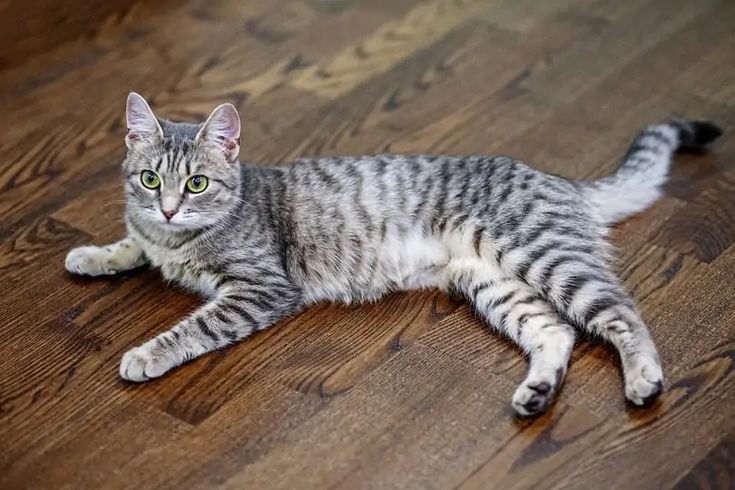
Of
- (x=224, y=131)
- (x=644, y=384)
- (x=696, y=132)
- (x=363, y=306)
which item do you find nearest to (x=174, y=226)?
(x=224, y=131)

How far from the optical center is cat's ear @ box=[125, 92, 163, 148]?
256 centimetres

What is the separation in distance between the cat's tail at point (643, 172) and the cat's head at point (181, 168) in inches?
32.7

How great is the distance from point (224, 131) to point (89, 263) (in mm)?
459

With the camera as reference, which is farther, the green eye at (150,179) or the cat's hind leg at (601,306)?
the green eye at (150,179)

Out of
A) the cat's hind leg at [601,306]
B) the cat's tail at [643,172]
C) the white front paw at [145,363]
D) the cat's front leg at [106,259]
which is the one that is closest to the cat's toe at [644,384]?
the cat's hind leg at [601,306]

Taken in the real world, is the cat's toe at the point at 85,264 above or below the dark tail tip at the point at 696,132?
below

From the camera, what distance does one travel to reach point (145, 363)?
2.38 m

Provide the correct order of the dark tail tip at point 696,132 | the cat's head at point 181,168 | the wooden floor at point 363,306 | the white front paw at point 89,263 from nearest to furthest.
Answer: the wooden floor at point 363,306, the cat's head at point 181,168, the white front paw at point 89,263, the dark tail tip at point 696,132

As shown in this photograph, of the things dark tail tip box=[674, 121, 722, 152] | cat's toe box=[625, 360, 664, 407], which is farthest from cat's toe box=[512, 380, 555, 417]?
dark tail tip box=[674, 121, 722, 152]

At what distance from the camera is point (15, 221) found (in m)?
2.98

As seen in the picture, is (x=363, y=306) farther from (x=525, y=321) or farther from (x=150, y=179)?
(x=150, y=179)

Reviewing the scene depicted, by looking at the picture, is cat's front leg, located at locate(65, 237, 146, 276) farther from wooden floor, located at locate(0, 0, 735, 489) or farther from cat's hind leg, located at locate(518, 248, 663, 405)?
cat's hind leg, located at locate(518, 248, 663, 405)

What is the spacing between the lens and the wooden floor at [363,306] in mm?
2209

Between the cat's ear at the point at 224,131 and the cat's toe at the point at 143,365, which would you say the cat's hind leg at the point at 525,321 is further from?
the cat's toe at the point at 143,365
